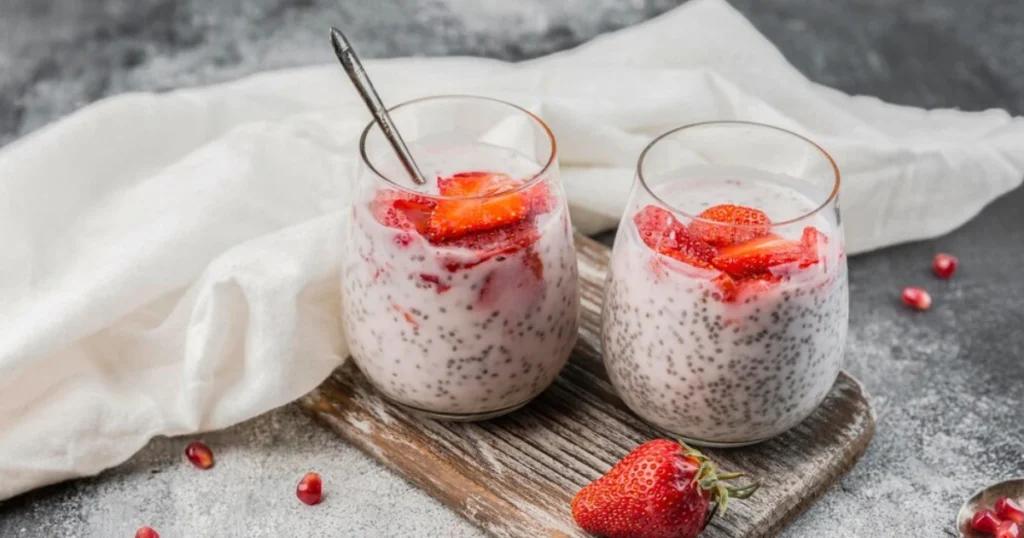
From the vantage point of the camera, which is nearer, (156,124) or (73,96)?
(156,124)

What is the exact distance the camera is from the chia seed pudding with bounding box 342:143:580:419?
6.12 feet

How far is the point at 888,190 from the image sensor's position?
2.69 metres

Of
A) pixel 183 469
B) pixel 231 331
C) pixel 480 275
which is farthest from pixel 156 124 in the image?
pixel 480 275

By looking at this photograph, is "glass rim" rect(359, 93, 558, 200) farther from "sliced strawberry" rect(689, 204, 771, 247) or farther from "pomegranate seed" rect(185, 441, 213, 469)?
"pomegranate seed" rect(185, 441, 213, 469)

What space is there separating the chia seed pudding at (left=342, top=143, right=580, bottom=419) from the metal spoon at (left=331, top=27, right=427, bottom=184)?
59 mm

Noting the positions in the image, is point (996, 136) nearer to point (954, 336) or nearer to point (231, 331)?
point (954, 336)

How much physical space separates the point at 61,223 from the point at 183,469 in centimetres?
54

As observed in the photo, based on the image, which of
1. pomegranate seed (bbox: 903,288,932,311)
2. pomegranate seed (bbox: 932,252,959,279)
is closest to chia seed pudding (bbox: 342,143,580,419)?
pomegranate seed (bbox: 903,288,932,311)

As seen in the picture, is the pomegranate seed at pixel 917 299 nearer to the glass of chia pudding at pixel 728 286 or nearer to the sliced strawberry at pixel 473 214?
the glass of chia pudding at pixel 728 286

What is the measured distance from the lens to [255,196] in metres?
2.35

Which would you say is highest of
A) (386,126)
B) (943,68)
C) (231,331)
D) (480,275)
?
(386,126)

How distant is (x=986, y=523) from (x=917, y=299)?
2.13 ft

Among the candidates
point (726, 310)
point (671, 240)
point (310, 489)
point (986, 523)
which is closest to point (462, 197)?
point (671, 240)

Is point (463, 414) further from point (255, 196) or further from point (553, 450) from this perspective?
point (255, 196)
